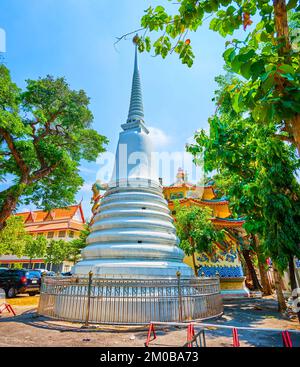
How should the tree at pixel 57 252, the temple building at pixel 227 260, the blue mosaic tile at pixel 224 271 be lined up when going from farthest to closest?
the tree at pixel 57 252 < the blue mosaic tile at pixel 224 271 < the temple building at pixel 227 260

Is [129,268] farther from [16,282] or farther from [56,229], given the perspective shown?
[56,229]

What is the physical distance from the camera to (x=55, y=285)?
24.0 feet

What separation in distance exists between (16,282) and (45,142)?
8.94 metres

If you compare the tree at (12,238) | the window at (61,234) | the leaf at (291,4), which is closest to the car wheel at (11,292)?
the tree at (12,238)

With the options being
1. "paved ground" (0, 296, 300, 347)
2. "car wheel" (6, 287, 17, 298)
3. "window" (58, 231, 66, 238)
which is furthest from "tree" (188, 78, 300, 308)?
"window" (58, 231, 66, 238)

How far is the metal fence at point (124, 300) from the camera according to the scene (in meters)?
6.46

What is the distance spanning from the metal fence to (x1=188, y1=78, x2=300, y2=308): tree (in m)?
2.83

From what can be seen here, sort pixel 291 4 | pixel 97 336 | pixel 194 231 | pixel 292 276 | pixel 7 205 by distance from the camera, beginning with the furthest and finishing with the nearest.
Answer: pixel 194 231
pixel 7 205
pixel 292 276
pixel 97 336
pixel 291 4

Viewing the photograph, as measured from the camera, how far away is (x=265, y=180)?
7266 mm

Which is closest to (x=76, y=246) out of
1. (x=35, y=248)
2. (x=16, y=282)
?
(x=35, y=248)

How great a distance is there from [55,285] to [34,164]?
8.38m

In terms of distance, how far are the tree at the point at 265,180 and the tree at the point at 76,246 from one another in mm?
18211

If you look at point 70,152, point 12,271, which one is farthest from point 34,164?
point 12,271

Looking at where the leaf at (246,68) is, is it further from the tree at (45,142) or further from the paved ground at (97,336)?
the tree at (45,142)
